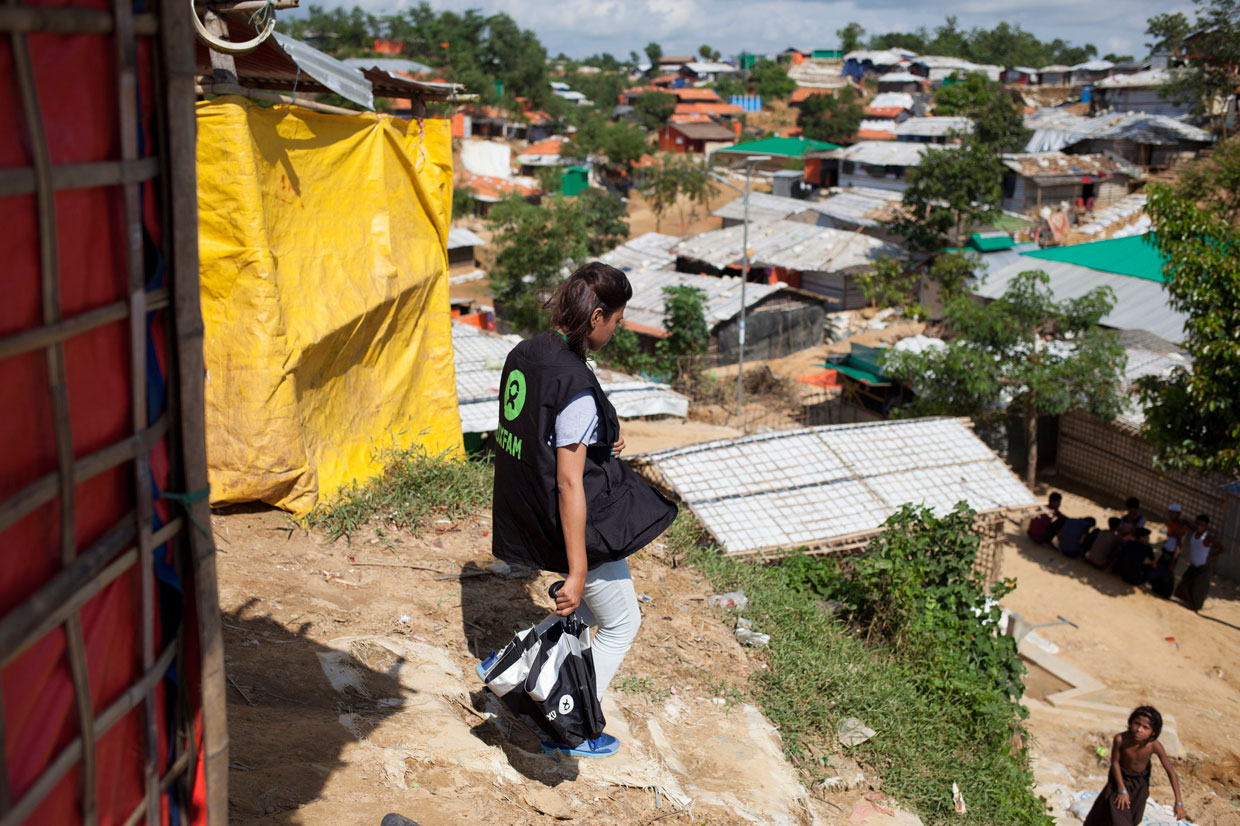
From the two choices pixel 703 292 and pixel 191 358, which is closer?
pixel 191 358

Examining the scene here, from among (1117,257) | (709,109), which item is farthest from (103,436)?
(709,109)

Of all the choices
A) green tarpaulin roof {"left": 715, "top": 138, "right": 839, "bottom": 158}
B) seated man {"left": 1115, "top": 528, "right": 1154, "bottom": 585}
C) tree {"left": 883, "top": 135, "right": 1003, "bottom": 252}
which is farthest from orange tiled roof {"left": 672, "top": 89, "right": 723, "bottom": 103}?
seated man {"left": 1115, "top": 528, "right": 1154, "bottom": 585}

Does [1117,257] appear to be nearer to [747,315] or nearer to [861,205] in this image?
[747,315]

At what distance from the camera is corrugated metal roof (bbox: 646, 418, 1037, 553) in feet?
24.8

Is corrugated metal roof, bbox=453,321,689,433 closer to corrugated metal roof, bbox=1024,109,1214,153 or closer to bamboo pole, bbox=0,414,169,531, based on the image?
bamboo pole, bbox=0,414,169,531

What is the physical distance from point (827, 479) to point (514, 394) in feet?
19.5

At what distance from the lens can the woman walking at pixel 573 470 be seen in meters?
2.74

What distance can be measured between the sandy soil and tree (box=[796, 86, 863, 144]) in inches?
1552

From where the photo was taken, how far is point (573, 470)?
8.97ft

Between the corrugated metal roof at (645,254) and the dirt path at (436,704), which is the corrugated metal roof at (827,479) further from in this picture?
the corrugated metal roof at (645,254)

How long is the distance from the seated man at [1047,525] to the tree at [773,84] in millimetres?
57390

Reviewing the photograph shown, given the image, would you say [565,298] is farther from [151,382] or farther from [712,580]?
[712,580]

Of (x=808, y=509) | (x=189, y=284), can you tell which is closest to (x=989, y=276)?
(x=808, y=509)

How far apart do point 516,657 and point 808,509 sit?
5370 millimetres
